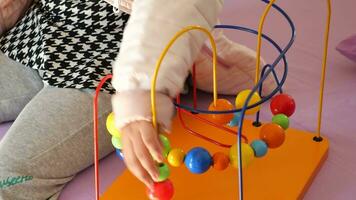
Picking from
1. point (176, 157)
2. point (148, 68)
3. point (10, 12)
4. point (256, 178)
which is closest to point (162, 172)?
point (176, 157)

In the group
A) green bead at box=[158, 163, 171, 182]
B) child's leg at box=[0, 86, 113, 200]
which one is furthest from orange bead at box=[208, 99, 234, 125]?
child's leg at box=[0, 86, 113, 200]

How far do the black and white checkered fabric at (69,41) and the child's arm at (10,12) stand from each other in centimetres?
3

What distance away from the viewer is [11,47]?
3.43 ft

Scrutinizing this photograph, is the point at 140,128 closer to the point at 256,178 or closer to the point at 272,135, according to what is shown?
the point at 272,135

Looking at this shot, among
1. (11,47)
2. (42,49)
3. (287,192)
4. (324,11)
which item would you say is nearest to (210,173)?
(287,192)

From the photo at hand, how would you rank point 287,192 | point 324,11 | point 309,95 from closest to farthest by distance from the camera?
point 287,192
point 309,95
point 324,11

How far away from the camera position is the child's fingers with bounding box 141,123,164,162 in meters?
0.55

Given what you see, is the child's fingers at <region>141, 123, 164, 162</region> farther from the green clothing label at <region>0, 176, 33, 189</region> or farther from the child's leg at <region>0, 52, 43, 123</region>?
the child's leg at <region>0, 52, 43, 123</region>

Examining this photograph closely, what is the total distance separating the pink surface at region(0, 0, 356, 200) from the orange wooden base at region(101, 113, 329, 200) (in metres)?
0.03

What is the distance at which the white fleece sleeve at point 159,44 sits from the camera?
23.1 inches

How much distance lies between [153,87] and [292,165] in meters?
0.36

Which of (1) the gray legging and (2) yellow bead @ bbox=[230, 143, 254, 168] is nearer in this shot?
(2) yellow bead @ bbox=[230, 143, 254, 168]

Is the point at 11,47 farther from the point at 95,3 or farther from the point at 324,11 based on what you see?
the point at 324,11

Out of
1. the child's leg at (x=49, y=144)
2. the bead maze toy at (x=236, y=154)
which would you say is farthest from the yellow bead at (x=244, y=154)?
the child's leg at (x=49, y=144)
